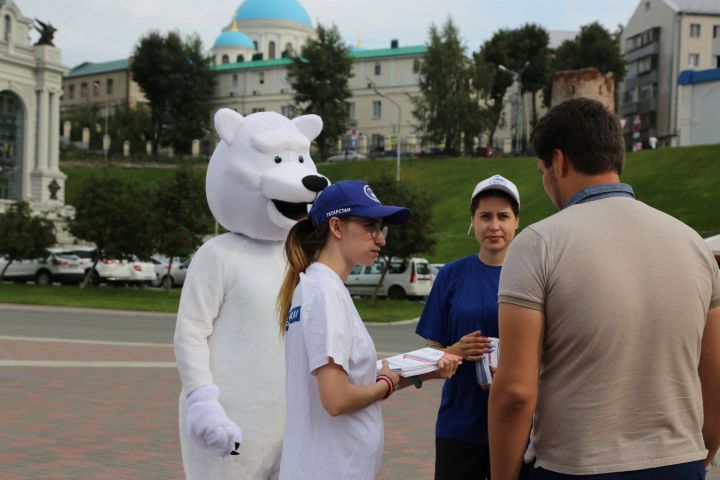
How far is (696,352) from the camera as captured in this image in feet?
10.5

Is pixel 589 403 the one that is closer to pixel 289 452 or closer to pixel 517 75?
pixel 289 452

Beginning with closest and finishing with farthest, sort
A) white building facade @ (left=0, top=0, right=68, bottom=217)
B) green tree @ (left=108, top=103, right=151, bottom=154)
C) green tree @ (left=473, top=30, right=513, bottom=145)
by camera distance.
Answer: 1. white building facade @ (left=0, top=0, right=68, bottom=217)
2. green tree @ (left=473, top=30, right=513, bottom=145)
3. green tree @ (left=108, top=103, right=151, bottom=154)

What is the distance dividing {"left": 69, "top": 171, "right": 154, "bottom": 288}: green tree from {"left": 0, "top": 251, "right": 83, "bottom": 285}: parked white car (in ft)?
12.7

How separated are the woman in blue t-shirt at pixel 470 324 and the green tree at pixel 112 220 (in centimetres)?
2925

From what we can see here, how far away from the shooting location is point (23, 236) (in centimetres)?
3606

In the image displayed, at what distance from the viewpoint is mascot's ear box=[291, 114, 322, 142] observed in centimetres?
568

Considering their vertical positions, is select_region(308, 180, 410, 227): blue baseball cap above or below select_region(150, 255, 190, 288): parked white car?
above

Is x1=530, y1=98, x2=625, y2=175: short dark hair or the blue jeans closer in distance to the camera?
the blue jeans

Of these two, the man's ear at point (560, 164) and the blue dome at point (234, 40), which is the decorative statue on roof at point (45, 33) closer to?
the blue dome at point (234, 40)

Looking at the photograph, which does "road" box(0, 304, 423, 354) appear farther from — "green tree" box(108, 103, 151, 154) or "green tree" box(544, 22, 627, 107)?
"green tree" box(108, 103, 151, 154)

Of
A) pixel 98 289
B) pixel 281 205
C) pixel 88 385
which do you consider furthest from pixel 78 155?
pixel 281 205

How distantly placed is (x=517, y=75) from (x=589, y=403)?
228 ft

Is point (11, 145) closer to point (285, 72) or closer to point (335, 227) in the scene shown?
point (285, 72)

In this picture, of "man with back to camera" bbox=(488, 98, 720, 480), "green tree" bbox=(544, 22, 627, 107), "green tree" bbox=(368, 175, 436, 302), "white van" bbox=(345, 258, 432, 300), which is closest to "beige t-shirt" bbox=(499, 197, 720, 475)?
"man with back to camera" bbox=(488, 98, 720, 480)
